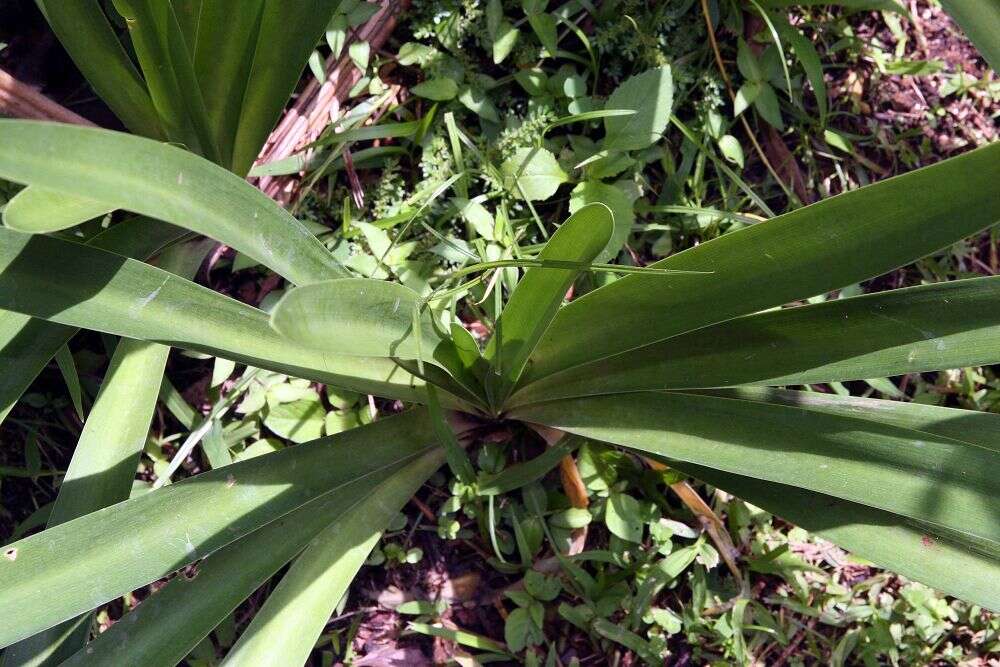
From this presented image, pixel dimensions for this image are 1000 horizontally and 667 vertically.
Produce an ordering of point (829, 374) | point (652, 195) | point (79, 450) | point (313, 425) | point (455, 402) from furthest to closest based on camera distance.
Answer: point (652, 195) → point (313, 425) → point (455, 402) → point (79, 450) → point (829, 374)

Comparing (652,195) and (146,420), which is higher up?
(146,420)

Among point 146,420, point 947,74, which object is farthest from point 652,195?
point 146,420

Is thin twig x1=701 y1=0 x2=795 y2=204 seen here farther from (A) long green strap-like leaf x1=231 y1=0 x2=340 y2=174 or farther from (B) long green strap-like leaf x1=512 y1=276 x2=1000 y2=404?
(A) long green strap-like leaf x1=231 y1=0 x2=340 y2=174

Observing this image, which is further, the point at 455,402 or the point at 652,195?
the point at 652,195

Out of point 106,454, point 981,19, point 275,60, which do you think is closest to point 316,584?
point 106,454

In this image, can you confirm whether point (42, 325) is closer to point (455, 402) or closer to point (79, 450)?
point (79, 450)

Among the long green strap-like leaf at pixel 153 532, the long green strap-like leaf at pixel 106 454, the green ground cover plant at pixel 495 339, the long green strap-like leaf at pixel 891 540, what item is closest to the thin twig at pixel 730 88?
the green ground cover plant at pixel 495 339

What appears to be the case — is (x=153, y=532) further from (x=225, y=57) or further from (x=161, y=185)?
(x=225, y=57)
